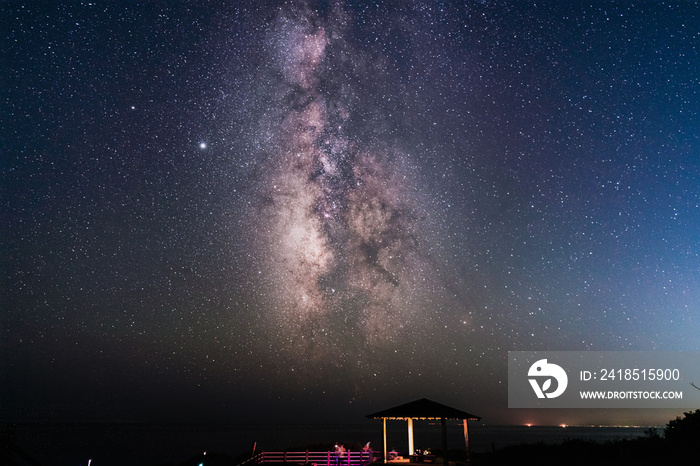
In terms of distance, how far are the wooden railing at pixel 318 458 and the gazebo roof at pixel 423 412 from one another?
282 centimetres

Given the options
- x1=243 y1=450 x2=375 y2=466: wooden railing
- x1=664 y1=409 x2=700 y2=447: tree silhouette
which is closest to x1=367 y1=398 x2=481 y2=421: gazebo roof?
x1=243 y1=450 x2=375 y2=466: wooden railing

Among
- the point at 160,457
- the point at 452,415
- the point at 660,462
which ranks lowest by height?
the point at 160,457

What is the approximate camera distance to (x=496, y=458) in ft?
79.0

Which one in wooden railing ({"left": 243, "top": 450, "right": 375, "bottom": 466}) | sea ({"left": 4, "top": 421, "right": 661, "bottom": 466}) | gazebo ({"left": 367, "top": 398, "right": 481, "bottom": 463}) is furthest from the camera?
sea ({"left": 4, "top": 421, "right": 661, "bottom": 466})

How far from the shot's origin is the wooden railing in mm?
22453

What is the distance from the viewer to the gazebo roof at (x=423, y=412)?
782 inches

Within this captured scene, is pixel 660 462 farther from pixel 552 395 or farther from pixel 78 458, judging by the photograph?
pixel 78 458

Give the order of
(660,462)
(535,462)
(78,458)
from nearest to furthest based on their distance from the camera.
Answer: (660,462) < (535,462) < (78,458)

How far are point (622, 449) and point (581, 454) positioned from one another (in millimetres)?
1798

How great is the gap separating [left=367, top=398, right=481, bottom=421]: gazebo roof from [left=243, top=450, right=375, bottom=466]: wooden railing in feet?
9.24

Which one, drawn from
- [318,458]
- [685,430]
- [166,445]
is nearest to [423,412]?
[318,458]

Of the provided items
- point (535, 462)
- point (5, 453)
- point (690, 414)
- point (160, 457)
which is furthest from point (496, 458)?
point (160, 457)

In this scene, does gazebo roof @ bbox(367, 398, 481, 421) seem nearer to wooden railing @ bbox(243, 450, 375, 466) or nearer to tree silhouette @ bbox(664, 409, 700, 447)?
wooden railing @ bbox(243, 450, 375, 466)

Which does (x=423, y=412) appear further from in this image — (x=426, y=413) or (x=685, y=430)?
(x=685, y=430)
